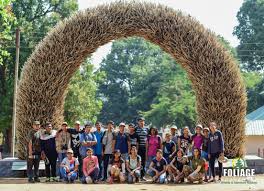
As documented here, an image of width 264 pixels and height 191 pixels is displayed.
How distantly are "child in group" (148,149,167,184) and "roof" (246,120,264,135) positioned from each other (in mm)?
22607

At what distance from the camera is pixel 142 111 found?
49.1 meters

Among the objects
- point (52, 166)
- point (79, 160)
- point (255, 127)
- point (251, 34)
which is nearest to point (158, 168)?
point (79, 160)

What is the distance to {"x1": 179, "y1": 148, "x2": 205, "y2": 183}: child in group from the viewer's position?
10289 mm

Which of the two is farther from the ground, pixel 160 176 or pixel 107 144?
pixel 107 144

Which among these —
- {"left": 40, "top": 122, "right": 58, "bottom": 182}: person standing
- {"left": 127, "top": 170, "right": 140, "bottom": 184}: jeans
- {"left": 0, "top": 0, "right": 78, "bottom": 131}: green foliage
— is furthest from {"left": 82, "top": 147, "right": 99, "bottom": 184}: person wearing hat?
{"left": 0, "top": 0, "right": 78, "bottom": 131}: green foliage

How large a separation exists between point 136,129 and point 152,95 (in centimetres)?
3806

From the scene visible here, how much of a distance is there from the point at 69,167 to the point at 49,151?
2.08 ft

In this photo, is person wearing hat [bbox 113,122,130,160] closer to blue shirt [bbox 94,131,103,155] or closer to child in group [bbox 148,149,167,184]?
blue shirt [bbox 94,131,103,155]

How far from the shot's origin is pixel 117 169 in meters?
10.5

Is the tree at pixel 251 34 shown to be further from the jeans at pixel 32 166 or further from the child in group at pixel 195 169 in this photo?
the jeans at pixel 32 166

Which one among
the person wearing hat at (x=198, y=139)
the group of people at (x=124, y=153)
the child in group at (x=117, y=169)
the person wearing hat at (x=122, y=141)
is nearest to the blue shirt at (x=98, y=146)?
the group of people at (x=124, y=153)

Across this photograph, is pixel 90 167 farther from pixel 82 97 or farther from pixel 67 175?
pixel 82 97

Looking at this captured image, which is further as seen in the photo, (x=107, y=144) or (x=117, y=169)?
(x=107, y=144)

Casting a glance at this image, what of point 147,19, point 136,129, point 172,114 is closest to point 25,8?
point 172,114
